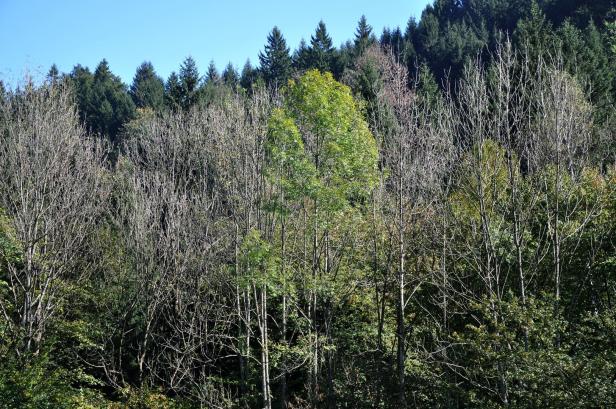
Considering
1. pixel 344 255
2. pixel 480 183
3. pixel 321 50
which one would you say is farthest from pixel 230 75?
pixel 480 183

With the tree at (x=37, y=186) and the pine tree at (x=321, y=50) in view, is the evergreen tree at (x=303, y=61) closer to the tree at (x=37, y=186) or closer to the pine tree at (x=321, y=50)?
the pine tree at (x=321, y=50)

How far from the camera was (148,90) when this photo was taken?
2085 inches

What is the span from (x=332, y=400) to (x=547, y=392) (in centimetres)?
688

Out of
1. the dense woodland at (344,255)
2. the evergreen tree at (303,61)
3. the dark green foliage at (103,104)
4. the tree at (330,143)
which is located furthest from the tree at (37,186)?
the evergreen tree at (303,61)

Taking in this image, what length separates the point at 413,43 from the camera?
61.3m

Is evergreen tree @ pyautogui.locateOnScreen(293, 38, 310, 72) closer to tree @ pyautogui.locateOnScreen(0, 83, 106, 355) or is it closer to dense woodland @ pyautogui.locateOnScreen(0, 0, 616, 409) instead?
dense woodland @ pyautogui.locateOnScreen(0, 0, 616, 409)

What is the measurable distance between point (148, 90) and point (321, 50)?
1658 cm

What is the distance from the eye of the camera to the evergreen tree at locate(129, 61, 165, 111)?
152 ft

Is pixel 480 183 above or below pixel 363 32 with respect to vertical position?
below

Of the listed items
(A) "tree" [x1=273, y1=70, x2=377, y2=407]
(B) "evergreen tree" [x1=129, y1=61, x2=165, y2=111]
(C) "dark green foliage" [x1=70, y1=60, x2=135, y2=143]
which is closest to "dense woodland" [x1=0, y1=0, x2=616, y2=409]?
(A) "tree" [x1=273, y1=70, x2=377, y2=407]

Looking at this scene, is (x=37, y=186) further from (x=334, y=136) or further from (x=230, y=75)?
(x=230, y=75)

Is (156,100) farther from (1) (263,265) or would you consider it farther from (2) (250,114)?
(1) (263,265)

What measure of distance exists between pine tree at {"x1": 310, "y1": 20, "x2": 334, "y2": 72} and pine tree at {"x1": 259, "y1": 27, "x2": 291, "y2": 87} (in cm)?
273

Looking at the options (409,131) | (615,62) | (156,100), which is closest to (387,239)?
(409,131)
